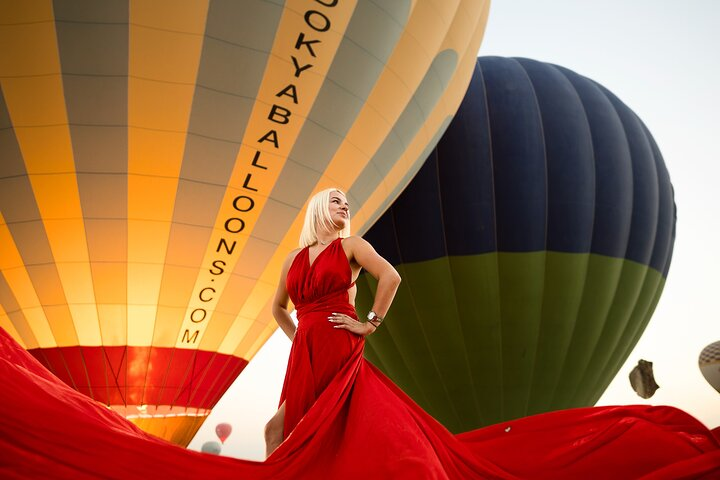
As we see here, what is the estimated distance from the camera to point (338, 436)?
2174 millimetres

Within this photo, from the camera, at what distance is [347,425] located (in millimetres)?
2172

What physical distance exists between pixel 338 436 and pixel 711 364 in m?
6.16

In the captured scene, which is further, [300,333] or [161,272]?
[161,272]

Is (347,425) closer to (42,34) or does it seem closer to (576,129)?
(42,34)

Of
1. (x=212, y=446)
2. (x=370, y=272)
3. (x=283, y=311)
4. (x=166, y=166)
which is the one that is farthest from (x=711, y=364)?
(x=212, y=446)

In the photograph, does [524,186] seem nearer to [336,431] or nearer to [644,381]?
[644,381]

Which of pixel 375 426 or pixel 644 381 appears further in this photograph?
pixel 644 381

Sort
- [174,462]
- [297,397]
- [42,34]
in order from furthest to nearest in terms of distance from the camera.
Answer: [42,34] < [297,397] < [174,462]

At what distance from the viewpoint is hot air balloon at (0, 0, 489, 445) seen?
502 cm

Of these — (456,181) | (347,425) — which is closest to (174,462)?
(347,425)

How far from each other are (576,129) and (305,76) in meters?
5.53

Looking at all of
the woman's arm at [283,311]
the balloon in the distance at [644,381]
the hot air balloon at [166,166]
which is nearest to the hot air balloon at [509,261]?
the balloon in the distance at [644,381]

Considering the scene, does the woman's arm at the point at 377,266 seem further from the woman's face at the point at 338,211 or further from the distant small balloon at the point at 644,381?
the distant small balloon at the point at 644,381

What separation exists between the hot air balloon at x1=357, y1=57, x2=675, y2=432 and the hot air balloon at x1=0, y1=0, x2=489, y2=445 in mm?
3484
